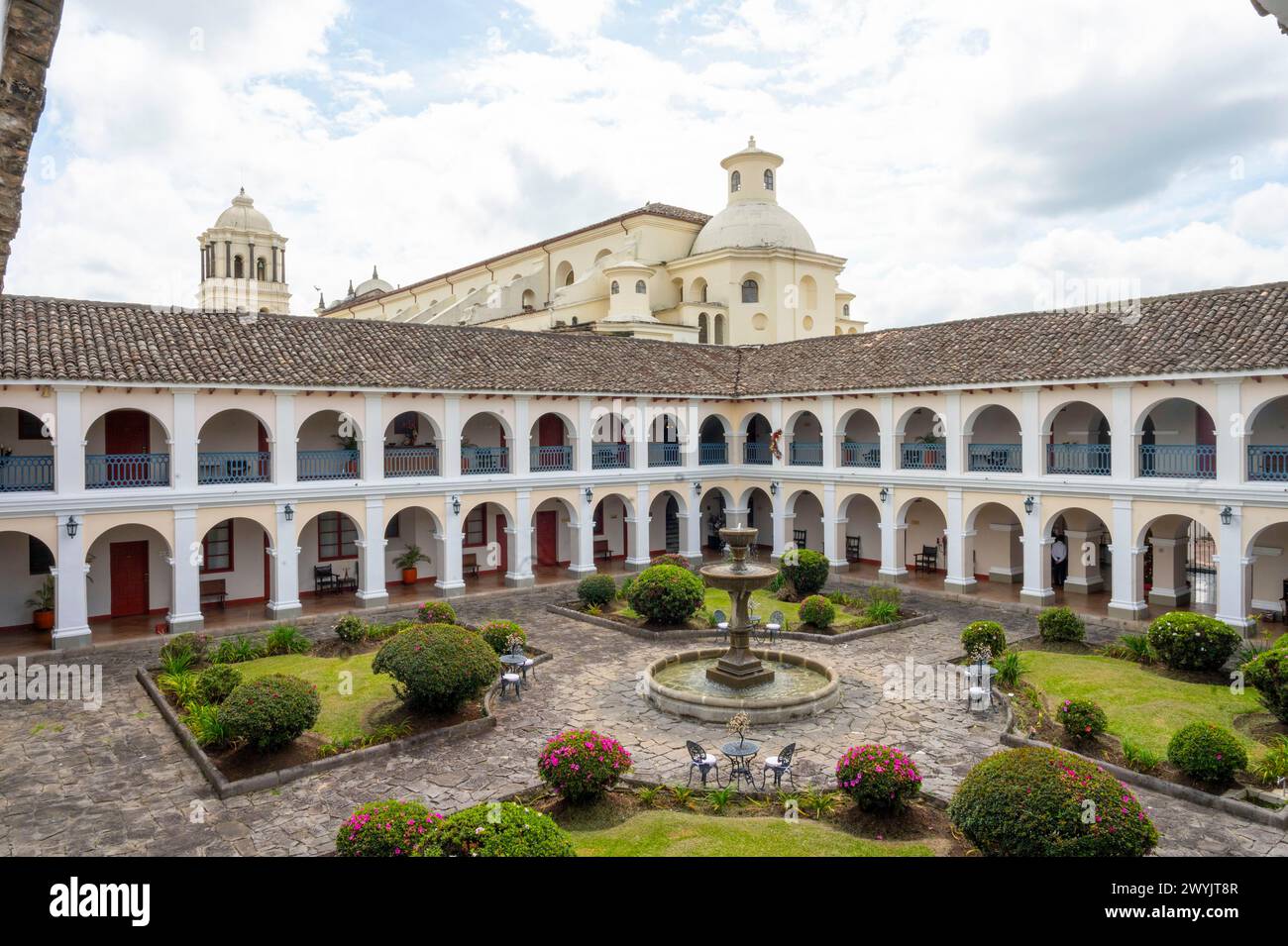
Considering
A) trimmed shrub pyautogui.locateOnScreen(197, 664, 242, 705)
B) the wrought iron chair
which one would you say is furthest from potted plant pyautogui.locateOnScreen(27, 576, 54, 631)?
the wrought iron chair

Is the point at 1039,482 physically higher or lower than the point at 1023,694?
higher

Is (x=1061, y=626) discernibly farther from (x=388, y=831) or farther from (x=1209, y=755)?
(x=388, y=831)

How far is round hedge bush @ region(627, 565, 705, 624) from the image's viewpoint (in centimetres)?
1812

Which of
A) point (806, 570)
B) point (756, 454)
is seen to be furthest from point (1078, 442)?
point (756, 454)

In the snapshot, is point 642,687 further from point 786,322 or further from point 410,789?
point 786,322

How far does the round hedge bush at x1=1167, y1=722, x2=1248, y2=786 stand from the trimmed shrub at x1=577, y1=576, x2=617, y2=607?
12302mm

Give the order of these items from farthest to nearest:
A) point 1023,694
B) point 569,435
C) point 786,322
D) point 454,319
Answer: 1. point 454,319
2. point 786,322
3. point 569,435
4. point 1023,694

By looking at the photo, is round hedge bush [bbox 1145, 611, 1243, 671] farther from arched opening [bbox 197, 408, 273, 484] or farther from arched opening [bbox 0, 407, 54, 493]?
arched opening [bbox 0, 407, 54, 493]

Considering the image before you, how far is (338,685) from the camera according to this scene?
1470cm

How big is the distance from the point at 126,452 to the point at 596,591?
11.3m
